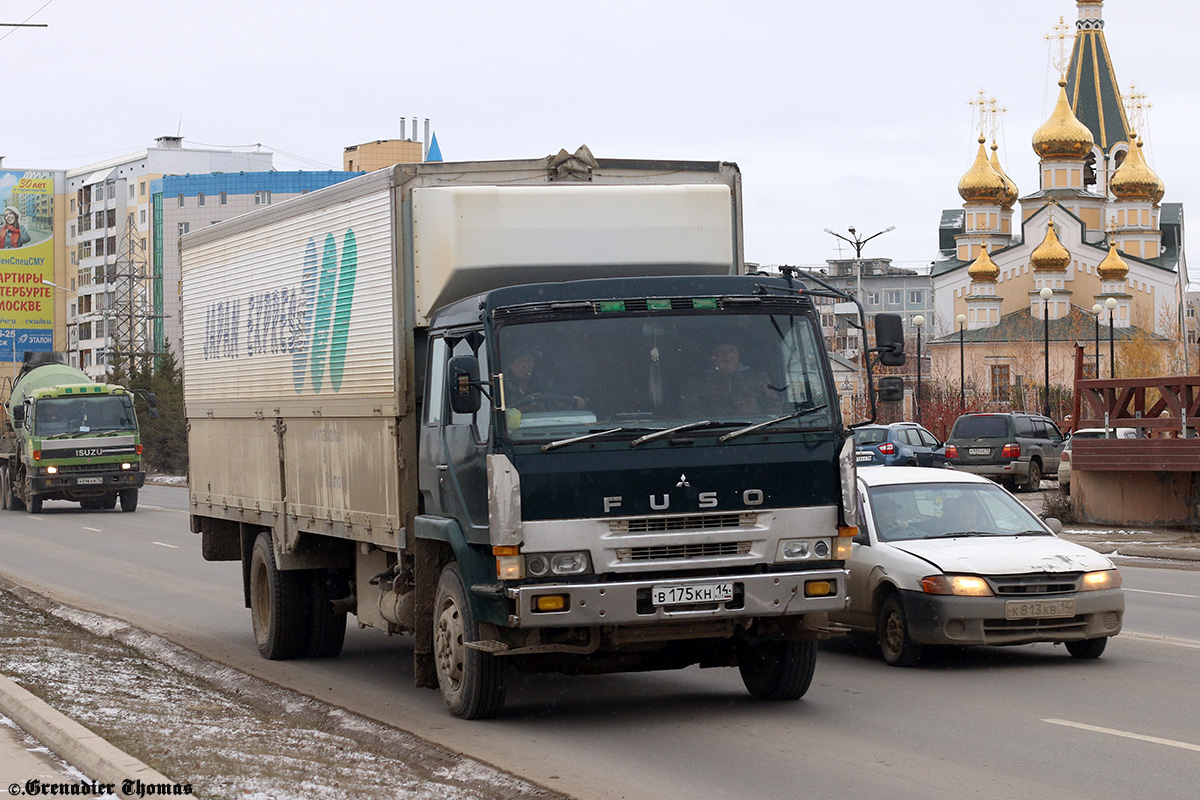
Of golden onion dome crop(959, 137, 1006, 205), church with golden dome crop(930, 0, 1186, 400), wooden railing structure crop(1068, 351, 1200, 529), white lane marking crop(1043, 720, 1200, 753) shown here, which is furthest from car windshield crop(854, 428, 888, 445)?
golden onion dome crop(959, 137, 1006, 205)

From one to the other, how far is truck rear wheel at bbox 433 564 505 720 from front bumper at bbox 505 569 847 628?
0.65 meters

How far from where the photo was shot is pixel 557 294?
29.2ft

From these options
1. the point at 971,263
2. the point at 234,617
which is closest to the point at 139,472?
the point at 234,617

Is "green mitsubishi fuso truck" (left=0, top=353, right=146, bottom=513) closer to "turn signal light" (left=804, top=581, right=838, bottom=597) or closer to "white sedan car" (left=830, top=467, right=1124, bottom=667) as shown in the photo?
"white sedan car" (left=830, top=467, right=1124, bottom=667)

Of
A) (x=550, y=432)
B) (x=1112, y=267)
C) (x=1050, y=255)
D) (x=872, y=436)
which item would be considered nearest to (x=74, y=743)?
(x=550, y=432)

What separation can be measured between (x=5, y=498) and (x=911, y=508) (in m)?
32.0

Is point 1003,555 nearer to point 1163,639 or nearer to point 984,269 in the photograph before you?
point 1163,639

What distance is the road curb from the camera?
22.6 ft

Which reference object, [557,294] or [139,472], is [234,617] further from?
[139,472]

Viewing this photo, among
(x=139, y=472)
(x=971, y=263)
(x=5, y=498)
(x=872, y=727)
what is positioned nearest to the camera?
(x=872, y=727)

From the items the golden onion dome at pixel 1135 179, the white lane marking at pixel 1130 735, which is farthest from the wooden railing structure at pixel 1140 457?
the golden onion dome at pixel 1135 179

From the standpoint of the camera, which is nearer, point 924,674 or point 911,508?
point 924,674

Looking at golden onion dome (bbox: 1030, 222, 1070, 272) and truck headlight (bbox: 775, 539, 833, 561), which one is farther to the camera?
golden onion dome (bbox: 1030, 222, 1070, 272)

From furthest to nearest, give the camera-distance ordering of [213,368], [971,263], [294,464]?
[971,263], [213,368], [294,464]
